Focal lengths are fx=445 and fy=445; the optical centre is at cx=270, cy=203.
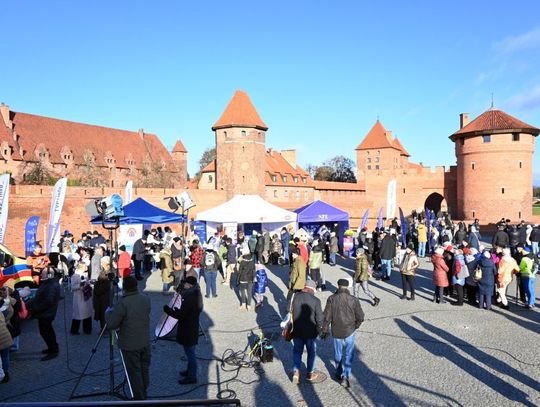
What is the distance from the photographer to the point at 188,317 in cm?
596

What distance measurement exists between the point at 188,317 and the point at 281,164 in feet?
169

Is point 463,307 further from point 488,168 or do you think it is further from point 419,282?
point 488,168

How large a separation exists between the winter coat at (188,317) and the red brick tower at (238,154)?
100ft

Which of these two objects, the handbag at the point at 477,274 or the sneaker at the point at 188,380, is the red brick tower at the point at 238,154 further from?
the sneaker at the point at 188,380

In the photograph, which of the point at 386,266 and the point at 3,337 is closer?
the point at 3,337

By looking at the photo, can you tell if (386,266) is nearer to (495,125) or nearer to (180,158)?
(495,125)

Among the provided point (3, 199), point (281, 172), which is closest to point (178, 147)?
point (281, 172)

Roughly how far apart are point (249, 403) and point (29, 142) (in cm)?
4685

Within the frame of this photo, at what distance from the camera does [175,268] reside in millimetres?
11609

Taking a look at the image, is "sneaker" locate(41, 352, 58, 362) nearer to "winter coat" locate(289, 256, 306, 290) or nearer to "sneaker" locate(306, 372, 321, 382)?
"sneaker" locate(306, 372, 321, 382)

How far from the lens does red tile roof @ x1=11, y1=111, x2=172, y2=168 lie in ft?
150

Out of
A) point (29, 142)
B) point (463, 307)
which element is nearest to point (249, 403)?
point (463, 307)

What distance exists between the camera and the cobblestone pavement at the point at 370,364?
5586 mm

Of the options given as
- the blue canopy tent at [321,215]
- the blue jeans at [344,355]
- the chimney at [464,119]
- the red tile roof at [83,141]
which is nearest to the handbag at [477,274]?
the blue jeans at [344,355]
